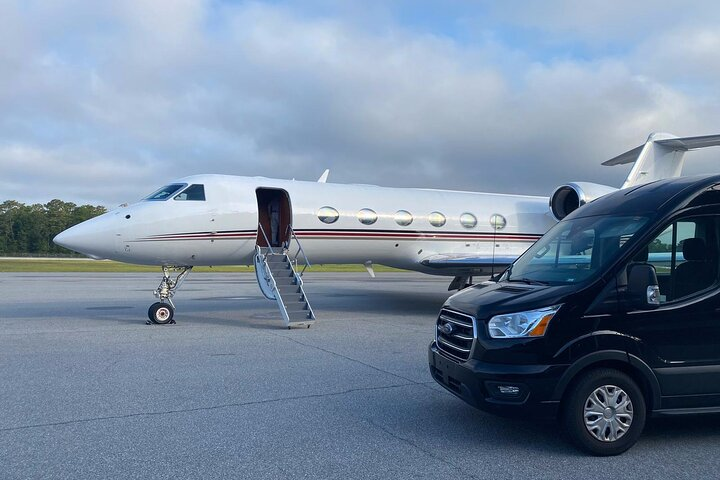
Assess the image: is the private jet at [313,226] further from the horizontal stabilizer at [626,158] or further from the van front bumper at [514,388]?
the van front bumper at [514,388]

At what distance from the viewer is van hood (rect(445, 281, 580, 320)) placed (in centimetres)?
516

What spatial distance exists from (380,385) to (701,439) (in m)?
3.57

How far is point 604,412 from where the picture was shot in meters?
5.05

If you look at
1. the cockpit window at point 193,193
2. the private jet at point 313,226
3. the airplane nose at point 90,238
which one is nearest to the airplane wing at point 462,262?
the private jet at point 313,226

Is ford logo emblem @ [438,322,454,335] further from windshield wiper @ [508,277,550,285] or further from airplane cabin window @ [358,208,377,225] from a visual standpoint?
airplane cabin window @ [358,208,377,225]

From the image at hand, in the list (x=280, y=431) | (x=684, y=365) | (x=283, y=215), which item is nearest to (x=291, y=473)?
(x=280, y=431)

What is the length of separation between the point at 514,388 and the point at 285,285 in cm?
891

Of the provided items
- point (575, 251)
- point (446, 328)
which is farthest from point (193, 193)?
point (575, 251)

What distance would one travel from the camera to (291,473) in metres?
4.57

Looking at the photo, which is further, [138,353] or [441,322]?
[138,353]

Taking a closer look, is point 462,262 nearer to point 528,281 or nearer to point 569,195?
point 569,195

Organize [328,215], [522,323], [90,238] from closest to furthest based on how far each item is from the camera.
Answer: [522,323] → [90,238] → [328,215]

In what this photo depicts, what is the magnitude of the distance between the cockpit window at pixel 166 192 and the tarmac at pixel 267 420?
356cm

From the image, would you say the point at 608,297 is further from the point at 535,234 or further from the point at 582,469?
the point at 535,234
